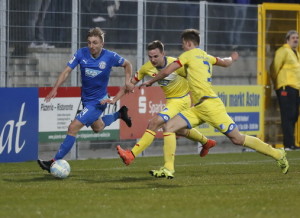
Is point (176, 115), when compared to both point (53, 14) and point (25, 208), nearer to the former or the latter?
point (25, 208)

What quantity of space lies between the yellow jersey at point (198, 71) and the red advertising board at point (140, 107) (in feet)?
17.2

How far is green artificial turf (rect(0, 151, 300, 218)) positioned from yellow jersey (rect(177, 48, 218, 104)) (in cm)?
118

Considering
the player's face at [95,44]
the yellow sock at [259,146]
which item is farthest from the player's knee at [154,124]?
the player's face at [95,44]

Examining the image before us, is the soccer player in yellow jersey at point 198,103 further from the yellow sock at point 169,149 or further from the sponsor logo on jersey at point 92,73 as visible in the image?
the sponsor logo on jersey at point 92,73

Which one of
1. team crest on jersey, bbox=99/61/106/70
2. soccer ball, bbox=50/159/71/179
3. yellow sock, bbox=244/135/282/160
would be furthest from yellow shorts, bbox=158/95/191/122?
soccer ball, bbox=50/159/71/179

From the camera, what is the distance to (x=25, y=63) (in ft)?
56.9

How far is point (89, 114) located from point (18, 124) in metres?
2.87

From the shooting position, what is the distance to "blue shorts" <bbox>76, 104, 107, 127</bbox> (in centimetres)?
1405

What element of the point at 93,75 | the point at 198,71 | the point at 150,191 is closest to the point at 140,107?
the point at 93,75

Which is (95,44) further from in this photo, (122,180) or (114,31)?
(114,31)

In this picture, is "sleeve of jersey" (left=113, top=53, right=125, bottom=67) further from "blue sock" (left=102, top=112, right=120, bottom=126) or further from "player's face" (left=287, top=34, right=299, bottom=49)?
"player's face" (left=287, top=34, right=299, bottom=49)

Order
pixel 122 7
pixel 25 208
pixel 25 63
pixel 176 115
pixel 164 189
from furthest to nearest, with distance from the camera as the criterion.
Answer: pixel 122 7 → pixel 25 63 → pixel 176 115 → pixel 164 189 → pixel 25 208

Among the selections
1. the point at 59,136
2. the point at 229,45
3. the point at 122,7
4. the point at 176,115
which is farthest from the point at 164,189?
the point at 229,45

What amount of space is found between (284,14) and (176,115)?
26.6ft
